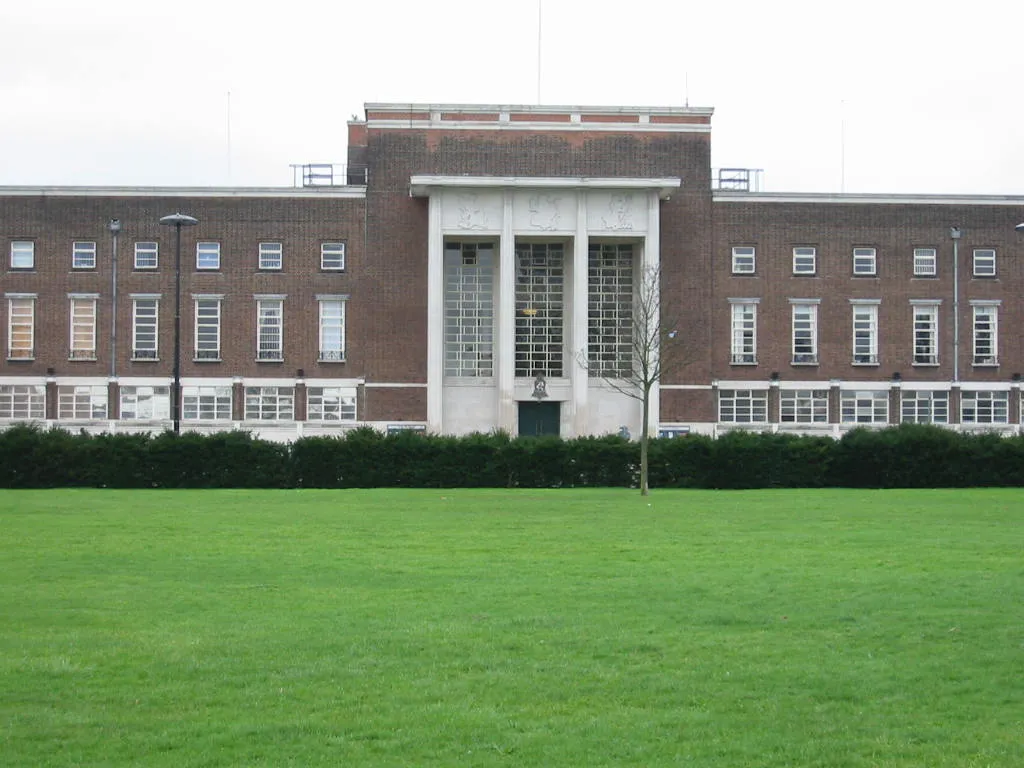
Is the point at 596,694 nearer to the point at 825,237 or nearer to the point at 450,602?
the point at 450,602

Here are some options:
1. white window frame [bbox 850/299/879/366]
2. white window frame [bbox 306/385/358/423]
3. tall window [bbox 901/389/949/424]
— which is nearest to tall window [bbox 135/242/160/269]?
white window frame [bbox 306/385/358/423]

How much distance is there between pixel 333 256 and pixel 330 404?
289 inches

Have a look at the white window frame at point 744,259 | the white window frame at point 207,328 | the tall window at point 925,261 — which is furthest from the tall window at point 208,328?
the tall window at point 925,261

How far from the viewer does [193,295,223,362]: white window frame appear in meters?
Answer: 77.3

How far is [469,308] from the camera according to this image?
77.9 metres

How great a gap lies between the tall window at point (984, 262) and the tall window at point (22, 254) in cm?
4680

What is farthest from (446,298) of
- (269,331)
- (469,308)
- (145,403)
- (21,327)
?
(21,327)

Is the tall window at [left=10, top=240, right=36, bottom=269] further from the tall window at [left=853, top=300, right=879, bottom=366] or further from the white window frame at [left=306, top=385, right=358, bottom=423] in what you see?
the tall window at [left=853, top=300, right=879, bottom=366]

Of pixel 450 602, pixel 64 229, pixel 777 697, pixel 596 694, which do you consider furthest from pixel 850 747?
pixel 64 229

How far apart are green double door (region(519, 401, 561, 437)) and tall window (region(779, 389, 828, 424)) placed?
11190 millimetres

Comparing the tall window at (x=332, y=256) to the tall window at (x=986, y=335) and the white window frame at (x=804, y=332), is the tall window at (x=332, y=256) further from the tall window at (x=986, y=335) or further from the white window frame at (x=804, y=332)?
the tall window at (x=986, y=335)

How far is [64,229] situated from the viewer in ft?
253

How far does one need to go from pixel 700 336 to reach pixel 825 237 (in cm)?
819

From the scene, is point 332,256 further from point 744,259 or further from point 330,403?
point 744,259
